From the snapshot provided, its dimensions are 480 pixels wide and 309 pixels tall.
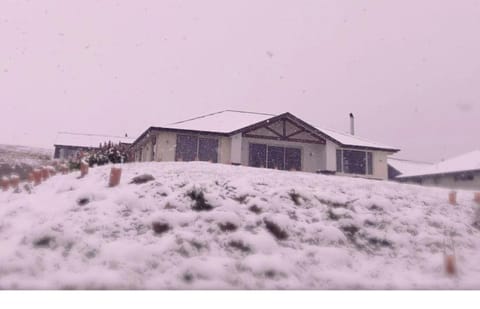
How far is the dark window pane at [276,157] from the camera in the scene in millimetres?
14844

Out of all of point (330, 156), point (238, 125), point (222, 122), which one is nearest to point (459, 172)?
point (330, 156)

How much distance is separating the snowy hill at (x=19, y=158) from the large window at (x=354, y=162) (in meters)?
12.0

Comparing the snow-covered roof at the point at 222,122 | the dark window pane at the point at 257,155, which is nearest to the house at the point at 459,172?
the dark window pane at the point at 257,155

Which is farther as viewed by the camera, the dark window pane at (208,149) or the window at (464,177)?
the dark window pane at (208,149)

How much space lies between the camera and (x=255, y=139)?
582 inches

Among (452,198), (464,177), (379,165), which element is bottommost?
(452,198)

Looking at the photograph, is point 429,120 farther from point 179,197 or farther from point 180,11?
point 180,11

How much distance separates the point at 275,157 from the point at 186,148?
12.2 ft

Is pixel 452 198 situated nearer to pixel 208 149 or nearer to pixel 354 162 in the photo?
pixel 208 149

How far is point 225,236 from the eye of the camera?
4.51m

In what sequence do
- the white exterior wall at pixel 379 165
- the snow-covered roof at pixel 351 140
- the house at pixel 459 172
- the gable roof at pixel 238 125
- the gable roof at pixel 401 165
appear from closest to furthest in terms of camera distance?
the house at pixel 459 172 → the gable roof at pixel 401 165 → the gable roof at pixel 238 125 → the snow-covered roof at pixel 351 140 → the white exterior wall at pixel 379 165

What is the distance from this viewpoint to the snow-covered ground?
3.71 meters

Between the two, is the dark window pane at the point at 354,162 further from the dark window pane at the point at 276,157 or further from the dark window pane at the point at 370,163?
the dark window pane at the point at 276,157

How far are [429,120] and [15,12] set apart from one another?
24.2ft
